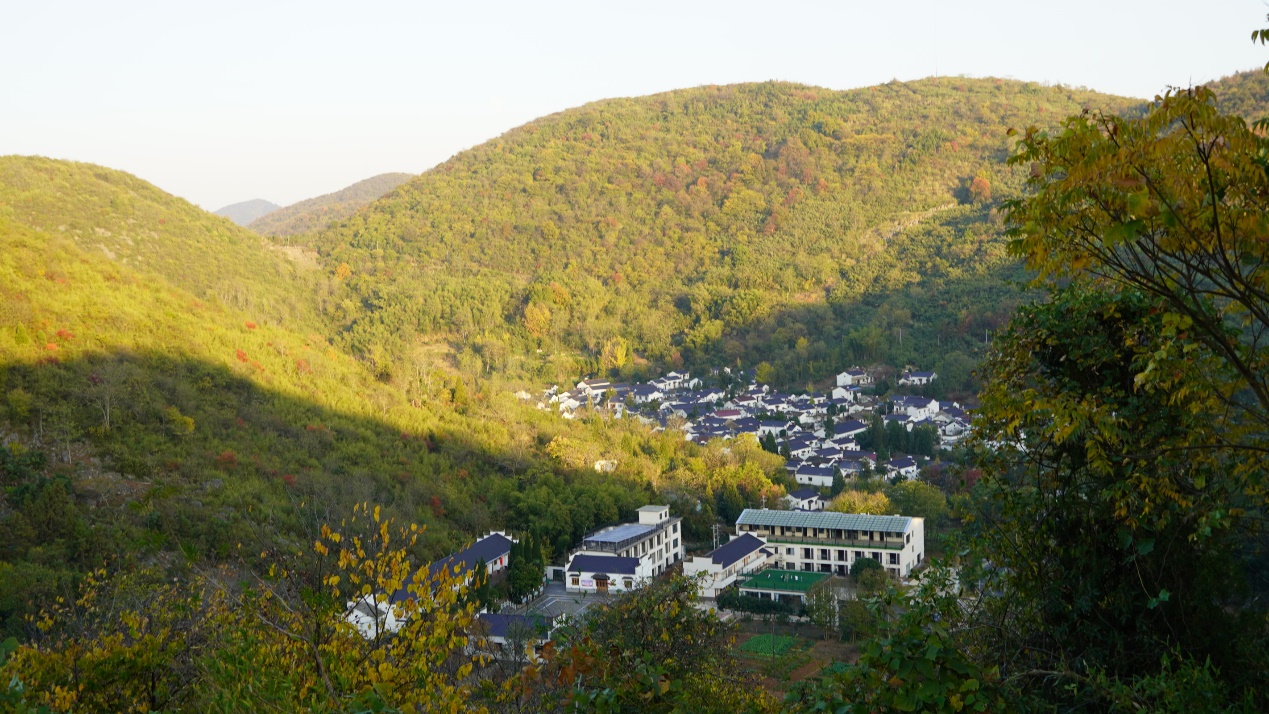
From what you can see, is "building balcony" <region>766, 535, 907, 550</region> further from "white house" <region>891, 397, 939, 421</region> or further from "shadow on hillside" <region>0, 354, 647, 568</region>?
"white house" <region>891, 397, 939, 421</region>

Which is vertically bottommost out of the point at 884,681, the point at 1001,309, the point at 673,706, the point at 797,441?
the point at 797,441

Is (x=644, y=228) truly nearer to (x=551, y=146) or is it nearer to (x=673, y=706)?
(x=551, y=146)

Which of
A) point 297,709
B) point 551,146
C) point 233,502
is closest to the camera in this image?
point 297,709

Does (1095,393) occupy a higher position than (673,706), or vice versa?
(1095,393)

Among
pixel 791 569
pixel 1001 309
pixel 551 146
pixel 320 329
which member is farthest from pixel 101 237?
pixel 551 146

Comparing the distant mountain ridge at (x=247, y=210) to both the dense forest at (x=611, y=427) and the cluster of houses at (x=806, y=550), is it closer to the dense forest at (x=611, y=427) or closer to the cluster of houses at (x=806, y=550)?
the dense forest at (x=611, y=427)

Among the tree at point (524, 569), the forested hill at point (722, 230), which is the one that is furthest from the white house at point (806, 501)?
the forested hill at point (722, 230)

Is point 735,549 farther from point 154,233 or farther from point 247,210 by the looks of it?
point 247,210
